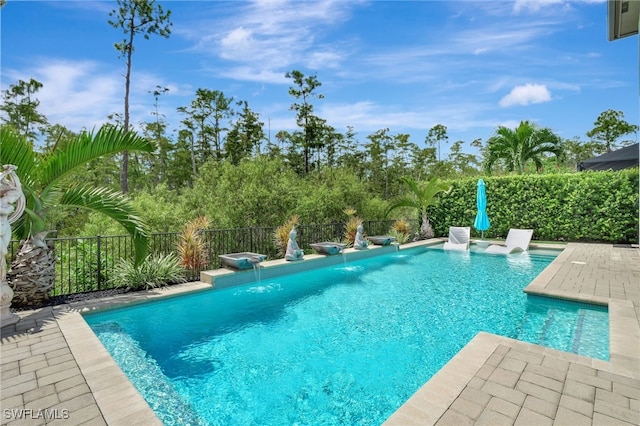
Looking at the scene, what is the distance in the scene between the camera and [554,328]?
4.55m

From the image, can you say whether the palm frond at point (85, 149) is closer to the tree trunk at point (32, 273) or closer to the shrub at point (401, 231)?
the tree trunk at point (32, 273)

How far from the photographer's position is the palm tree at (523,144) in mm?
15617

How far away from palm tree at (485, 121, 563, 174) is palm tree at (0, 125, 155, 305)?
658 inches

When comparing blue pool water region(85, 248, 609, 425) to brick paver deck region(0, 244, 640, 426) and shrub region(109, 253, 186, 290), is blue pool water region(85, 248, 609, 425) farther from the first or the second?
shrub region(109, 253, 186, 290)

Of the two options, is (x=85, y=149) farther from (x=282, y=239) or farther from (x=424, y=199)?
(x=424, y=199)

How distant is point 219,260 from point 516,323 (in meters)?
6.43

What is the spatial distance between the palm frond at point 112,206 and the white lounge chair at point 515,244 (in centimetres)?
1057

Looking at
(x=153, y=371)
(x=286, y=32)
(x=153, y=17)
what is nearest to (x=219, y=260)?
(x=153, y=371)

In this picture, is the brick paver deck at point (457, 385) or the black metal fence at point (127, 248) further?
the black metal fence at point (127, 248)

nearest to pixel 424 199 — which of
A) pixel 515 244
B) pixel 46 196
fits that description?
pixel 515 244

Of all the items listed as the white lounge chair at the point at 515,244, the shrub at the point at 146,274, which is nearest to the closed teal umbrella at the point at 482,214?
the white lounge chair at the point at 515,244

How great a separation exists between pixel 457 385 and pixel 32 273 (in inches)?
230

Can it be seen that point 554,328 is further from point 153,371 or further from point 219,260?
point 219,260

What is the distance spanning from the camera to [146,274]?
20.0 ft
